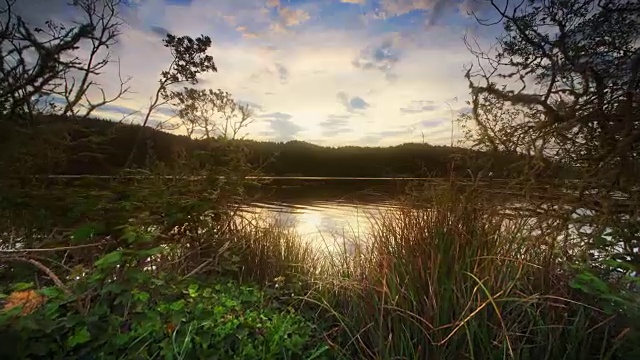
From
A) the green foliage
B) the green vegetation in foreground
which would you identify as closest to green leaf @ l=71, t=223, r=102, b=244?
the green vegetation in foreground

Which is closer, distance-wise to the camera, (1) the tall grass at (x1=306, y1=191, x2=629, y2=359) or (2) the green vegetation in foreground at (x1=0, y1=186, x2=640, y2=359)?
(2) the green vegetation in foreground at (x1=0, y1=186, x2=640, y2=359)

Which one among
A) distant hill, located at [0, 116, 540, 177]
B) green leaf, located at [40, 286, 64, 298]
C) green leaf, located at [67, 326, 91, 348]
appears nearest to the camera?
green leaf, located at [67, 326, 91, 348]

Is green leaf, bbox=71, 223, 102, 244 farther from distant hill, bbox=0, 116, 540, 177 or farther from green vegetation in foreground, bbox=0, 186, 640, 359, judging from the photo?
distant hill, bbox=0, 116, 540, 177

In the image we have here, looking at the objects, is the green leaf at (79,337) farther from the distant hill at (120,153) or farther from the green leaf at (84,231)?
the distant hill at (120,153)

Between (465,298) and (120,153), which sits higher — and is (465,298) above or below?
below

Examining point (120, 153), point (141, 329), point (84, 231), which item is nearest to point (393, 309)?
point (141, 329)

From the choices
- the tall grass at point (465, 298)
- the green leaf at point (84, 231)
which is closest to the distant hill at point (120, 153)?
the tall grass at point (465, 298)

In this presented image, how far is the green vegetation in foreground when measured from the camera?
186 cm

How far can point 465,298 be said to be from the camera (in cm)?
222

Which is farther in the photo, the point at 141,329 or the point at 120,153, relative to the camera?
the point at 120,153

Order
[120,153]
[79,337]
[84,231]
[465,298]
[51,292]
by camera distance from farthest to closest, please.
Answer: [120,153], [465,298], [84,231], [51,292], [79,337]

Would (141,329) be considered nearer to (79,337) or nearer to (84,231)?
(79,337)

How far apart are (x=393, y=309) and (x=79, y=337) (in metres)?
1.61

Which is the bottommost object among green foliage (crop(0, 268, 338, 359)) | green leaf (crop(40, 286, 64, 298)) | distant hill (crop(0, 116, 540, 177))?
green foliage (crop(0, 268, 338, 359))
